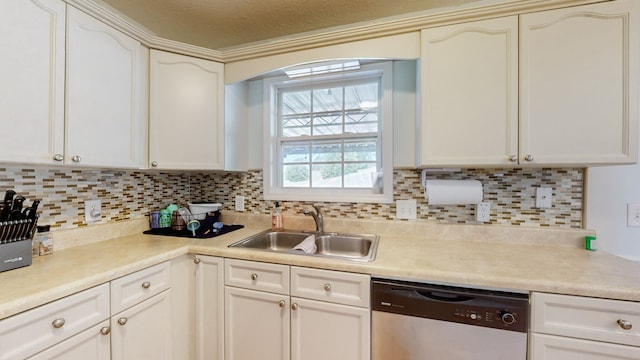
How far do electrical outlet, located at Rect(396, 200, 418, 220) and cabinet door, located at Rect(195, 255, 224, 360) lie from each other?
114 cm

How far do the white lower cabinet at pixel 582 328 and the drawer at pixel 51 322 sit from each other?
1713 millimetres

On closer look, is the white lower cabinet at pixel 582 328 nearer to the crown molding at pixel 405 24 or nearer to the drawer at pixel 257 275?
the drawer at pixel 257 275

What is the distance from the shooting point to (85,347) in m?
1.03

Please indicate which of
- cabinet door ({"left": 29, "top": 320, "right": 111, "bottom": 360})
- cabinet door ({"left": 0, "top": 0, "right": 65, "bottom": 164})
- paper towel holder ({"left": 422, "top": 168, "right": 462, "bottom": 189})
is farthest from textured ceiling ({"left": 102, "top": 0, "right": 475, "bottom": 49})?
cabinet door ({"left": 29, "top": 320, "right": 111, "bottom": 360})

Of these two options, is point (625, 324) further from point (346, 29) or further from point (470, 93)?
point (346, 29)

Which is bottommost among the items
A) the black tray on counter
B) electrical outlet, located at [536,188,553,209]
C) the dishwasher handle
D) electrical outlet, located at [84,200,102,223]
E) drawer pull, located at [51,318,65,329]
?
drawer pull, located at [51,318,65,329]

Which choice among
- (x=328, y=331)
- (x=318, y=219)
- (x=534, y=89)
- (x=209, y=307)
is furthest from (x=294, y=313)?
(x=534, y=89)

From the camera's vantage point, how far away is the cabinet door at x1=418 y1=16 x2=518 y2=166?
1.31 m

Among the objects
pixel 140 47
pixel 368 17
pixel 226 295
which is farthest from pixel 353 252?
pixel 140 47

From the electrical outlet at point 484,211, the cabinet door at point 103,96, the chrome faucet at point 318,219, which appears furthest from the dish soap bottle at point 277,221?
the electrical outlet at point 484,211

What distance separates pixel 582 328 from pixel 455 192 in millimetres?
768

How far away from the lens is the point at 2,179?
1.23 metres

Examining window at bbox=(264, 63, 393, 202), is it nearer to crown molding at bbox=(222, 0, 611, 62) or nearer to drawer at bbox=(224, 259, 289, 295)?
crown molding at bbox=(222, 0, 611, 62)

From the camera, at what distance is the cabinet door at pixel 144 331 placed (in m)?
1.15
